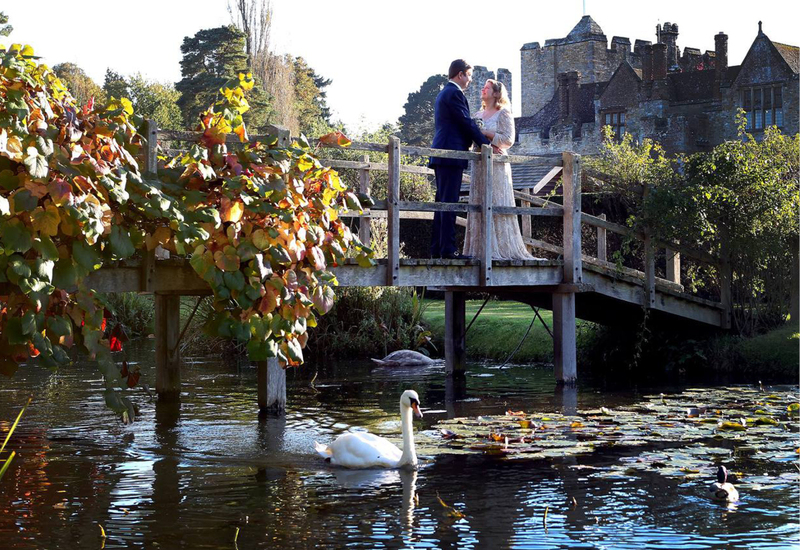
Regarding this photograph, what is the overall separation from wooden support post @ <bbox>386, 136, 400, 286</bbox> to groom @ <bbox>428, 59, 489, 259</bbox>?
2.82 feet

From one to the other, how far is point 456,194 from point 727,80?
35.4m

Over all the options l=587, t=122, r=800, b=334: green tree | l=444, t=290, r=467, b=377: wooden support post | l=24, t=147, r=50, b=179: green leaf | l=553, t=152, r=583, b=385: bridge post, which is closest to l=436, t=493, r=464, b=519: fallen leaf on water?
l=24, t=147, r=50, b=179: green leaf

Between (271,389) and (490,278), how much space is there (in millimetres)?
3137

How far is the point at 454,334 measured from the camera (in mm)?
16250

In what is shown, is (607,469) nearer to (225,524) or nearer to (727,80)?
(225,524)

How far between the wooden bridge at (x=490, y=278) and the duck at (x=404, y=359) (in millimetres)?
1238

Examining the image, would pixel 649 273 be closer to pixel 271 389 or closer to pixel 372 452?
pixel 271 389

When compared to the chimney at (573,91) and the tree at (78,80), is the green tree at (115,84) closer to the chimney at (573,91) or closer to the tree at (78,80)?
the tree at (78,80)

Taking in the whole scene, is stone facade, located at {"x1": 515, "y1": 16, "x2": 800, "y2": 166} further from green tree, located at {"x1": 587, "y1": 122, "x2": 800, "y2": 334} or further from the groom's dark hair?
the groom's dark hair

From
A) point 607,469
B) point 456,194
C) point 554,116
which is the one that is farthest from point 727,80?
point 607,469

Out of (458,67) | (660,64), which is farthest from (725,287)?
(660,64)

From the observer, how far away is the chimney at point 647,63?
4800 cm

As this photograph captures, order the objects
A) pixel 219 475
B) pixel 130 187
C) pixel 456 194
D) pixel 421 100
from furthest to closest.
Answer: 1. pixel 421 100
2. pixel 456 194
3. pixel 219 475
4. pixel 130 187

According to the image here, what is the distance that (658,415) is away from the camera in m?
11.0
